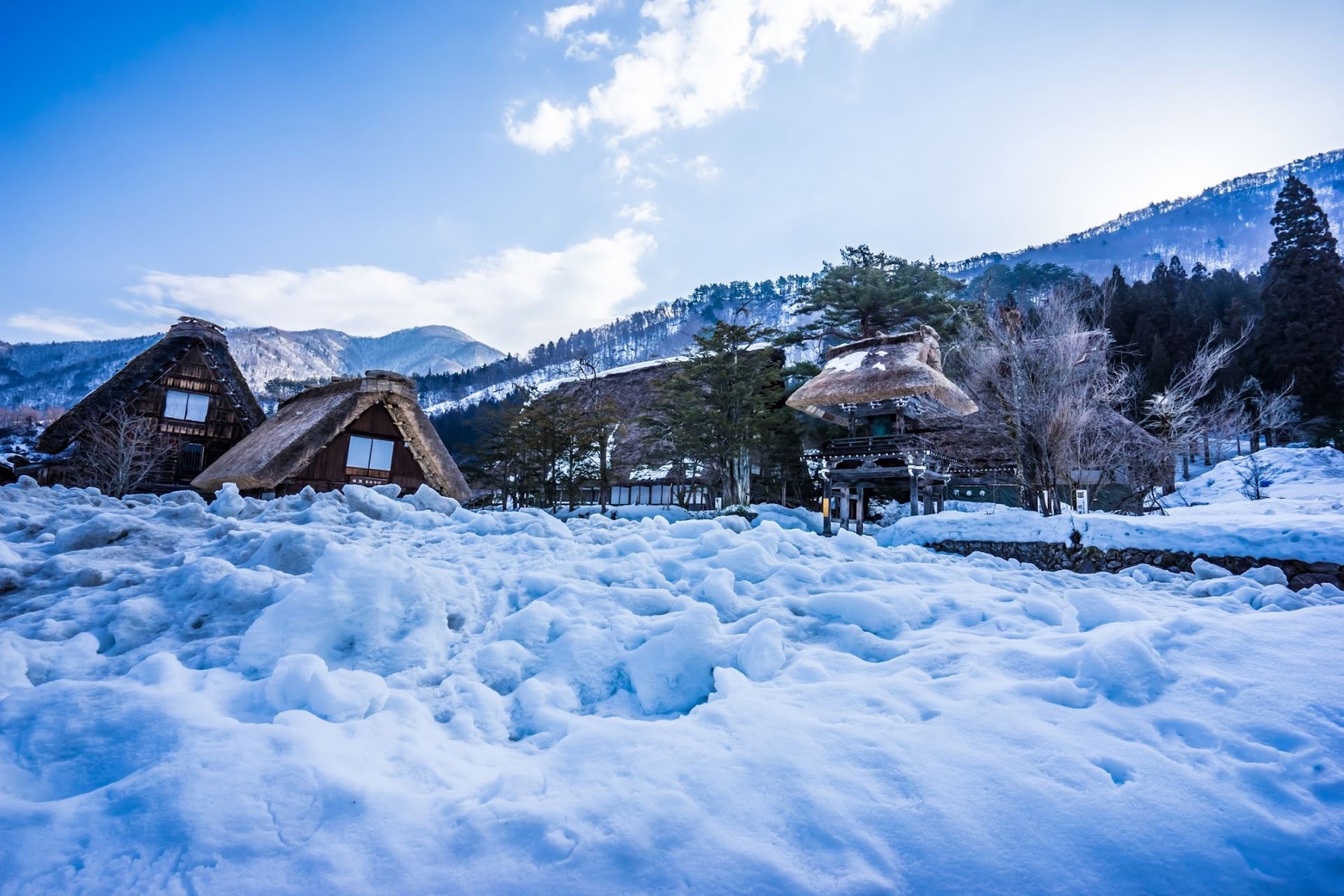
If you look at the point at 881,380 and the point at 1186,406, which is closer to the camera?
the point at 1186,406

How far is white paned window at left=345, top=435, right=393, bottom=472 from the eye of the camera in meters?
17.2

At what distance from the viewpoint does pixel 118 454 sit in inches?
626

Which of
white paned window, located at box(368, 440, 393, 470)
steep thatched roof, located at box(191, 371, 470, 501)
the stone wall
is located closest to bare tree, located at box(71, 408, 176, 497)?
steep thatched roof, located at box(191, 371, 470, 501)

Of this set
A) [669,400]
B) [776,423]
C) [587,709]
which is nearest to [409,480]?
[669,400]

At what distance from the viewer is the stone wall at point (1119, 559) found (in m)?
6.93

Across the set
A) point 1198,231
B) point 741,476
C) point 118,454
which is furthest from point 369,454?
point 1198,231

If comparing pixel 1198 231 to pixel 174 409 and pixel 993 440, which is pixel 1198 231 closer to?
pixel 993 440

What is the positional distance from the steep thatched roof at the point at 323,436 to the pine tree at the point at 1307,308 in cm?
4018

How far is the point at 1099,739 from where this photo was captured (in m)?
2.03

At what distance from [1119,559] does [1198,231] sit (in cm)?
15605

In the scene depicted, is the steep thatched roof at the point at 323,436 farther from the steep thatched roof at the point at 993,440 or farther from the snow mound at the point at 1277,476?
the snow mound at the point at 1277,476

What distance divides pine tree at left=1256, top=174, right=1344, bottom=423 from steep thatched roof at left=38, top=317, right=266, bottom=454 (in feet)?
152

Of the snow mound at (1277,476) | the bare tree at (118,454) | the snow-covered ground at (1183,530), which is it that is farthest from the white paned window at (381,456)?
the snow mound at (1277,476)

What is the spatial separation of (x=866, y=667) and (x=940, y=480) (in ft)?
49.6
